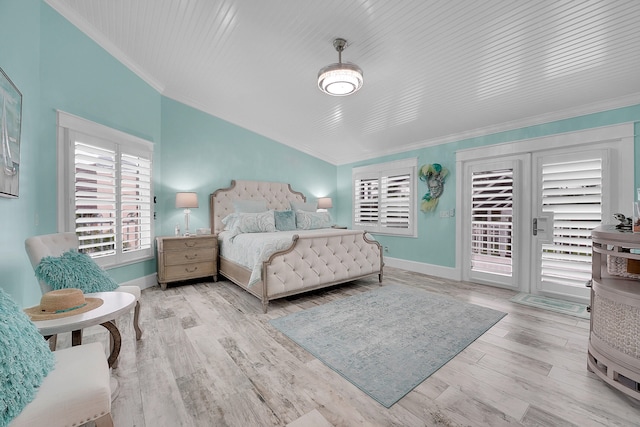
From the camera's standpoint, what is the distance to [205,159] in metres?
4.64

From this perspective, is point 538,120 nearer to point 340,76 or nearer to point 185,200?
point 340,76

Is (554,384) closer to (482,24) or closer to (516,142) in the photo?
(482,24)

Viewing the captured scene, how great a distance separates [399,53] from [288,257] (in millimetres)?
2480

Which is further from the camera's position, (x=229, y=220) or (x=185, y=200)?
(x=229, y=220)

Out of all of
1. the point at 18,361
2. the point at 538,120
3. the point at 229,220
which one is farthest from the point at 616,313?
the point at 229,220

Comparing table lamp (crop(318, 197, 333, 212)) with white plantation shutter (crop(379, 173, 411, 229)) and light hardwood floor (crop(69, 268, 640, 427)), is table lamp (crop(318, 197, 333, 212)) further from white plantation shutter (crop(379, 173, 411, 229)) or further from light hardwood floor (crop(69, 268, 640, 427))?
light hardwood floor (crop(69, 268, 640, 427))

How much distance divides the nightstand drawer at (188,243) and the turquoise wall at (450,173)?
331 cm

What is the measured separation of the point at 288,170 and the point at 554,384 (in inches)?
197

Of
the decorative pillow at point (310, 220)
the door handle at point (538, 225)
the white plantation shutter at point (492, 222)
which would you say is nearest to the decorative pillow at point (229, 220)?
the decorative pillow at point (310, 220)

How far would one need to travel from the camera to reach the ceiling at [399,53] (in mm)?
2215

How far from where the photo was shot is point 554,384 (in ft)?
5.77

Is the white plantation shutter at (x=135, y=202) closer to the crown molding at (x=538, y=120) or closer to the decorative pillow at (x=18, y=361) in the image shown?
the decorative pillow at (x=18, y=361)

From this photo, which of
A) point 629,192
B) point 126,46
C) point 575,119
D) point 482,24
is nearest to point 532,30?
point 482,24

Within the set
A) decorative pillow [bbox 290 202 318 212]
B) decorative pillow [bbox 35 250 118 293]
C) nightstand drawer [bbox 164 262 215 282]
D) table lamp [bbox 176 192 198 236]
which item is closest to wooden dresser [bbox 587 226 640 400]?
decorative pillow [bbox 35 250 118 293]
